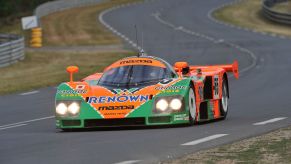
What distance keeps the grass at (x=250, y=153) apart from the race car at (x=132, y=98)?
2.05 metres

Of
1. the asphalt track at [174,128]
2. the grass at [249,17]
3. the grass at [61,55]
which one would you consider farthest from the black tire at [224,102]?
the grass at [249,17]

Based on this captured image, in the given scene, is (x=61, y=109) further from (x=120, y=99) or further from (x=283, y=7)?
(x=283, y=7)

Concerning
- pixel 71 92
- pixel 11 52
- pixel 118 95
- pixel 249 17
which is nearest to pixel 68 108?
pixel 71 92

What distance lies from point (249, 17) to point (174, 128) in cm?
5240

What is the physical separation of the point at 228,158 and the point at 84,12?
59.8 meters

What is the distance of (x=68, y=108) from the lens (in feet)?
45.5

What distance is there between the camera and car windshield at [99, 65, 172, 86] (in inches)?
566

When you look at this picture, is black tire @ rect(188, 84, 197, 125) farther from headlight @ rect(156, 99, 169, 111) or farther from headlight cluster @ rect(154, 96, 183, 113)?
headlight @ rect(156, 99, 169, 111)

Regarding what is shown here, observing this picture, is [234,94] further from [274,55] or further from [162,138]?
[274,55]

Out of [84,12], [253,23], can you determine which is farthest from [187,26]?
[84,12]

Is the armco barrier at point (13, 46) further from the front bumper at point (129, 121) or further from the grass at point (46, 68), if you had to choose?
the front bumper at point (129, 121)

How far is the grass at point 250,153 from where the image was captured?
983 centimetres

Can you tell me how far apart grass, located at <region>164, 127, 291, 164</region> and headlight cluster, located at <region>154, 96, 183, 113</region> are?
1987 millimetres

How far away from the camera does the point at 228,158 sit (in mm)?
9977
